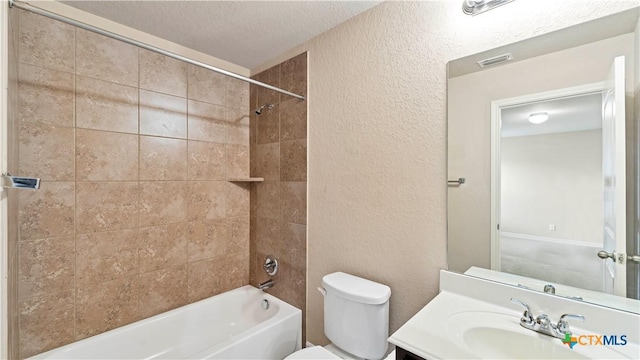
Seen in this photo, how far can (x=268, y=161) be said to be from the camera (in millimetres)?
2146

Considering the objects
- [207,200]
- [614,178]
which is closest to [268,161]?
[207,200]

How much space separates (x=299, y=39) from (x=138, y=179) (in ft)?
4.79

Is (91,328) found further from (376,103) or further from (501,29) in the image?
(501,29)

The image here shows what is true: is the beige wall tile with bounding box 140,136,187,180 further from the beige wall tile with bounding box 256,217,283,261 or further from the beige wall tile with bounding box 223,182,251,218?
the beige wall tile with bounding box 256,217,283,261

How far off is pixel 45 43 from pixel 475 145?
230cm

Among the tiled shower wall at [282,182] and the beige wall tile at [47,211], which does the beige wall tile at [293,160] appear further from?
the beige wall tile at [47,211]

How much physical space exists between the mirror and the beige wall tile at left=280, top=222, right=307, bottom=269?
3.25ft

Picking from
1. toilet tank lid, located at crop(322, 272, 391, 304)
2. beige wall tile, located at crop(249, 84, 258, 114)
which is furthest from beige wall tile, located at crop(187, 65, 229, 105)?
toilet tank lid, located at crop(322, 272, 391, 304)

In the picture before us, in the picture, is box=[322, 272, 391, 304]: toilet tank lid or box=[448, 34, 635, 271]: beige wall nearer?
box=[448, 34, 635, 271]: beige wall

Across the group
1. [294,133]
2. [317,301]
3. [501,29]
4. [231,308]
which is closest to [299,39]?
[294,133]

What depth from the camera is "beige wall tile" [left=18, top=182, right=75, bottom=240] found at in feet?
4.53

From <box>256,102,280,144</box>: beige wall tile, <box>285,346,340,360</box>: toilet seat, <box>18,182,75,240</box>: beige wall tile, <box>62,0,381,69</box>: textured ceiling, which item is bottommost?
<box>285,346,340,360</box>: toilet seat

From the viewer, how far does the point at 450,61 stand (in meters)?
Answer: 1.23

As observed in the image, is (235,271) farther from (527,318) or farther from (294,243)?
(527,318)
